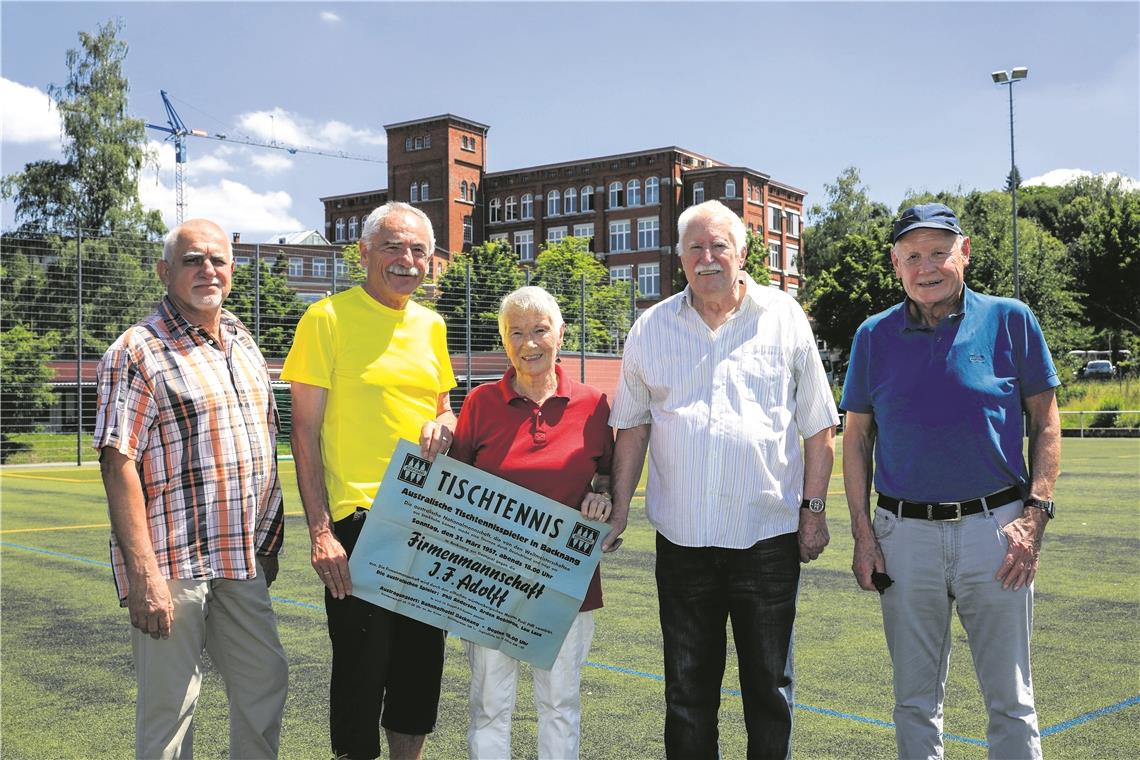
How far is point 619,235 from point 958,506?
213 feet

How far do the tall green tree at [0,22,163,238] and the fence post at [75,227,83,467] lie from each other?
16824 millimetres

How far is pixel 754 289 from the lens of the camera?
12.0 feet

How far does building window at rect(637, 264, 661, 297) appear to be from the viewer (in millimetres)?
65688

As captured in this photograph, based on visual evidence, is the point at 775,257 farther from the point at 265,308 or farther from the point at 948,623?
the point at 948,623

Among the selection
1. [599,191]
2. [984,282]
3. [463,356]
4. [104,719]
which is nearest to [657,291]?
[599,191]

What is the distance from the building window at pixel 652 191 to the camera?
215ft

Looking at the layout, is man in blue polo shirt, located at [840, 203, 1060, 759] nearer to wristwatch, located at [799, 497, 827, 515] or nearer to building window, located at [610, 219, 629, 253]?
wristwatch, located at [799, 497, 827, 515]

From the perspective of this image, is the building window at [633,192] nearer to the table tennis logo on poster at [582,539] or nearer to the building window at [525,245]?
the building window at [525,245]

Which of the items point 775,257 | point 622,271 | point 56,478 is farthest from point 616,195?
point 56,478

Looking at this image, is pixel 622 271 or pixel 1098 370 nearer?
pixel 1098 370

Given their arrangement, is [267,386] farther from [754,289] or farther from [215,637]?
[754,289]

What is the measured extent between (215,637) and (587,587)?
4.22 ft

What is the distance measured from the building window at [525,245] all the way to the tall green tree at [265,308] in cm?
4316

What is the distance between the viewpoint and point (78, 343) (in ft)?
82.0
